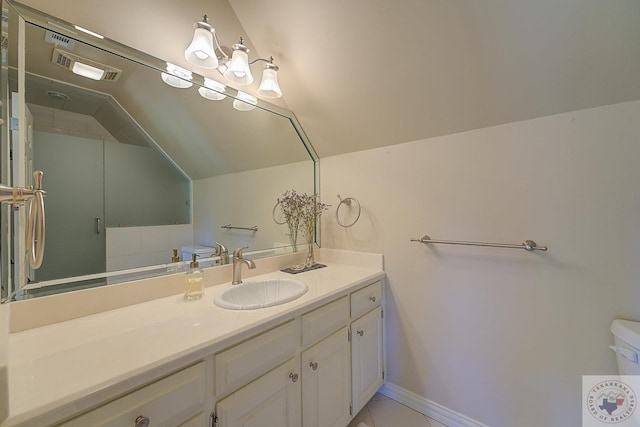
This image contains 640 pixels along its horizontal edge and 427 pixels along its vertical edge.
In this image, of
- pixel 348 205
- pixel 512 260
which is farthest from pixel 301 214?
pixel 512 260

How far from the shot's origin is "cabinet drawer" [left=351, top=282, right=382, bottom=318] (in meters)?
1.47

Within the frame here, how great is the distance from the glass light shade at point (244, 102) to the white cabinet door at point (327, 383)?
1541 millimetres

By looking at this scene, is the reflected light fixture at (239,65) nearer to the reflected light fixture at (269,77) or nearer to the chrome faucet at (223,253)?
the reflected light fixture at (269,77)

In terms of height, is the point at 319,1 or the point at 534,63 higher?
the point at 319,1

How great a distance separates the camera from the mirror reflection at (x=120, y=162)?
1.01 metres

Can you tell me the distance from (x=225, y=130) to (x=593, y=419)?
98.5 inches

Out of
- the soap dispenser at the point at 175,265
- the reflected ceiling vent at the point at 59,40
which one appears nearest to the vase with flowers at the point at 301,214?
the soap dispenser at the point at 175,265

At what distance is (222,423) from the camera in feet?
2.78

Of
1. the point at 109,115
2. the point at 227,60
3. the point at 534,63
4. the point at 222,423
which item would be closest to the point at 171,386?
the point at 222,423

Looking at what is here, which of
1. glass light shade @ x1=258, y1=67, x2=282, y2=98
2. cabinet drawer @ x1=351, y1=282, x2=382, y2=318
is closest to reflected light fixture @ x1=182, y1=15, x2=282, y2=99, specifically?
glass light shade @ x1=258, y1=67, x2=282, y2=98

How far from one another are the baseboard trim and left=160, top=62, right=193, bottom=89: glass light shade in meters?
2.29

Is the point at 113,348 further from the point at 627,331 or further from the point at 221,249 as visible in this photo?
the point at 627,331

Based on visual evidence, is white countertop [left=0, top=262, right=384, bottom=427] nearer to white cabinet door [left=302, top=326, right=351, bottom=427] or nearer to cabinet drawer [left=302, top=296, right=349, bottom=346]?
cabinet drawer [left=302, top=296, right=349, bottom=346]

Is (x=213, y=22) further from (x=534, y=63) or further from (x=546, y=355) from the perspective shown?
(x=546, y=355)
